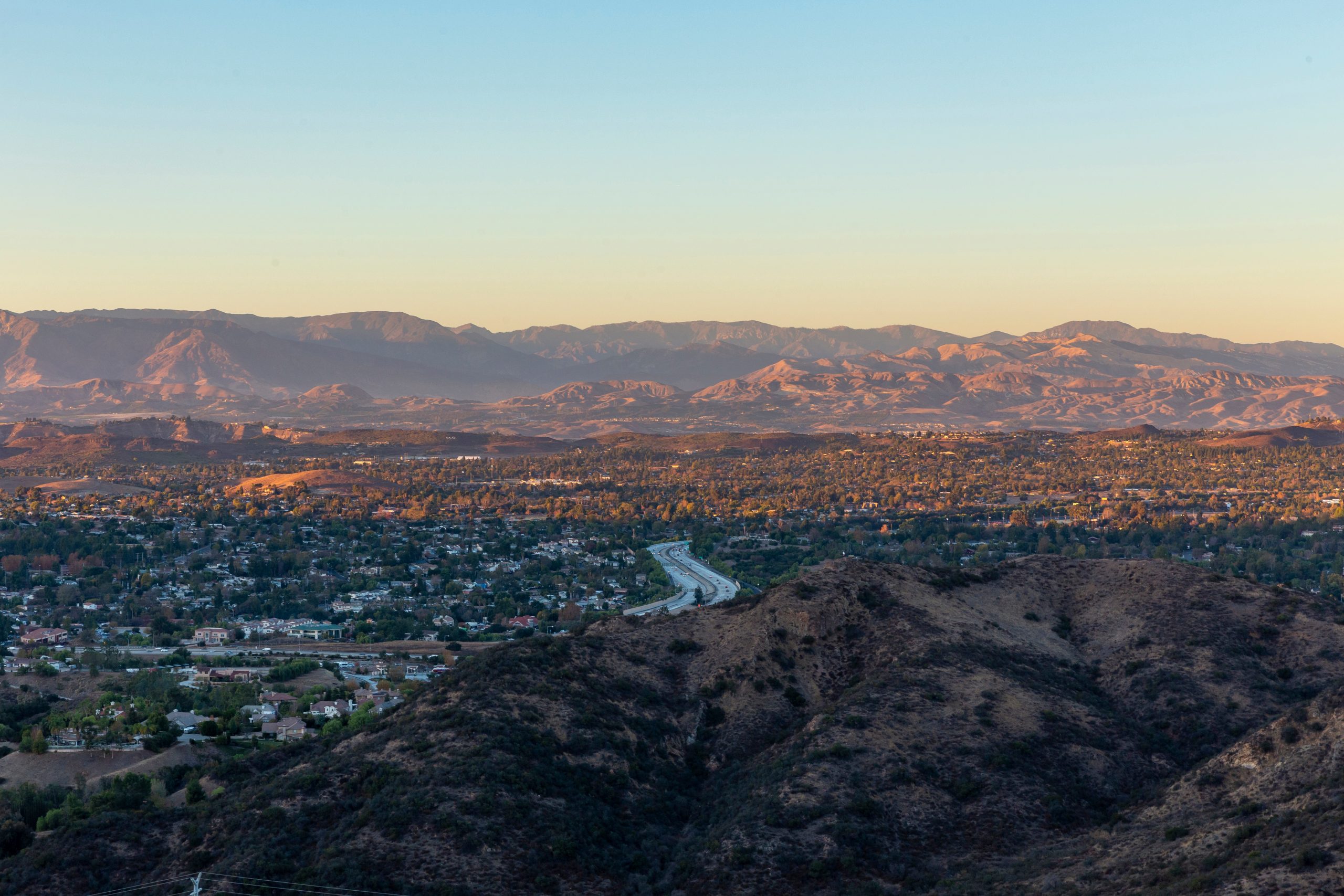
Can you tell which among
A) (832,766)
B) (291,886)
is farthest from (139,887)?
(832,766)

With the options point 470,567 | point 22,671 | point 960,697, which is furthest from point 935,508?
point 960,697

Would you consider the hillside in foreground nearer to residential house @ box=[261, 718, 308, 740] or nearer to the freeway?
residential house @ box=[261, 718, 308, 740]

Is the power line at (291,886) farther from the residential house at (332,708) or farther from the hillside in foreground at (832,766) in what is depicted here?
the residential house at (332,708)

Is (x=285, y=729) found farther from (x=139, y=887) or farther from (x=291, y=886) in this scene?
(x=291, y=886)

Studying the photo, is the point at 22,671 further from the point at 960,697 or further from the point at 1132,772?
the point at 1132,772

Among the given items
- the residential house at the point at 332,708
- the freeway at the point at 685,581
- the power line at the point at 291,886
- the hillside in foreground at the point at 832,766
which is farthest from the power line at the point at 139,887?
the freeway at the point at 685,581

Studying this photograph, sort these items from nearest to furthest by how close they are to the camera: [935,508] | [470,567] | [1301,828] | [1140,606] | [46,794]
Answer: [1301,828]
[46,794]
[1140,606]
[470,567]
[935,508]
